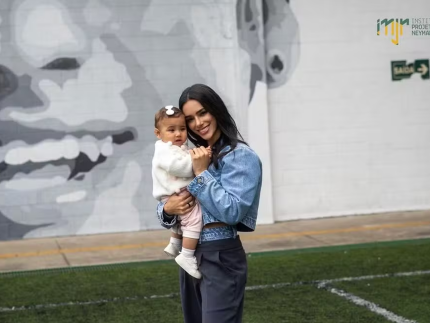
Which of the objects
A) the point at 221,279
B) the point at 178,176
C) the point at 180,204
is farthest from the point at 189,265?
the point at 178,176

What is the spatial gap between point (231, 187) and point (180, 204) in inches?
9.4

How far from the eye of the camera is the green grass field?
263 inches

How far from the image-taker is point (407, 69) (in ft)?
38.4

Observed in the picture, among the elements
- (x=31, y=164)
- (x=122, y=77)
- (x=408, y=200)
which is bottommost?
(x=408, y=200)

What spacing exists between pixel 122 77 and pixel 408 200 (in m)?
4.28

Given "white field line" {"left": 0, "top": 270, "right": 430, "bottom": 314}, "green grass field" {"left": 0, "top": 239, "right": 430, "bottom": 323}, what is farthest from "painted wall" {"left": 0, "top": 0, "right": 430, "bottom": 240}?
"white field line" {"left": 0, "top": 270, "right": 430, "bottom": 314}

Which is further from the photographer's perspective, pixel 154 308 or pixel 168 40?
pixel 168 40

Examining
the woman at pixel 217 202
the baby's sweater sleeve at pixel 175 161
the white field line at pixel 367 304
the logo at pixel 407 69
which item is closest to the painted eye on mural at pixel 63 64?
the logo at pixel 407 69

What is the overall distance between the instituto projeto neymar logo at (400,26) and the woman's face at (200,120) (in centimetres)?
821

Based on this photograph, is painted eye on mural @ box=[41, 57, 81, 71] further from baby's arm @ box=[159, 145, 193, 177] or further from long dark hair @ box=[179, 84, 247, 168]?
baby's arm @ box=[159, 145, 193, 177]

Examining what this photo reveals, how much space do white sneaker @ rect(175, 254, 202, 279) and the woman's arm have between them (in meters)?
0.26

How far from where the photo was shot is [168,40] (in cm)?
1098

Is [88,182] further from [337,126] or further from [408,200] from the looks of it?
[408,200]

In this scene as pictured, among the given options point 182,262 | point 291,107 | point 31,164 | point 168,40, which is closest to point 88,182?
point 31,164
